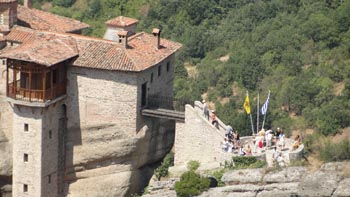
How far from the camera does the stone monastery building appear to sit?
58.9m

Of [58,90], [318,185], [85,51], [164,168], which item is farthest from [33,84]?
[318,185]

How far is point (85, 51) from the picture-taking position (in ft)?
197

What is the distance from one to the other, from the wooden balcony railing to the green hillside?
2359 centimetres

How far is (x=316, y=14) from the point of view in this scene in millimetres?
105125

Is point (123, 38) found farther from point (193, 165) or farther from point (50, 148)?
point (193, 165)

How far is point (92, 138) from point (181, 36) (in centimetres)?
4555

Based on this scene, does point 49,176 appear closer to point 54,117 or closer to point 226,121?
point 54,117

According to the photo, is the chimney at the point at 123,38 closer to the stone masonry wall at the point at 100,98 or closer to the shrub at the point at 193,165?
the stone masonry wall at the point at 100,98

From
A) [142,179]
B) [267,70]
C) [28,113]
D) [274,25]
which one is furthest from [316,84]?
[28,113]

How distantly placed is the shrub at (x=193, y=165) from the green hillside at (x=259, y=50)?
815 inches

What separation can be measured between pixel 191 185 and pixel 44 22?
13.7 meters

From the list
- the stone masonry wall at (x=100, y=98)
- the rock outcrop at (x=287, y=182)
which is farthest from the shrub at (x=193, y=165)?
the stone masonry wall at (x=100, y=98)

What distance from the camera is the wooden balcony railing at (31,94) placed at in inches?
2314

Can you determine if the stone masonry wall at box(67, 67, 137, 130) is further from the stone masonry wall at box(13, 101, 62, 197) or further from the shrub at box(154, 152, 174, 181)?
the shrub at box(154, 152, 174, 181)
